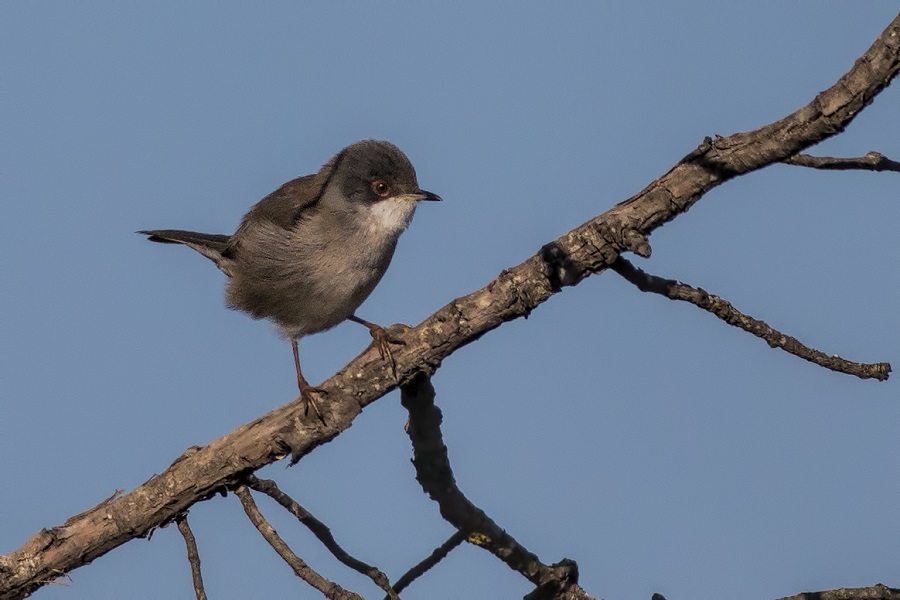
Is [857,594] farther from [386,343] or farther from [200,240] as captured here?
[200,240]

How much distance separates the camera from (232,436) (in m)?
4.96

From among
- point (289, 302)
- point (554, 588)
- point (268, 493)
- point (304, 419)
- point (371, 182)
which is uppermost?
point (371, 182)

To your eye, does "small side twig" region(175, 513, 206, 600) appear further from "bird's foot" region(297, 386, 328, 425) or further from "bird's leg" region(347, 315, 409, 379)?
"bird's leg" region(347, 315, 409, 379)

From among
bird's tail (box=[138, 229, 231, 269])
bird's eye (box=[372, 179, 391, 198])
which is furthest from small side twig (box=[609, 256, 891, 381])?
bird's tail (box=[138, 229, 231, 269])

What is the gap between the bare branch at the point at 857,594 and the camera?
13.1 feet

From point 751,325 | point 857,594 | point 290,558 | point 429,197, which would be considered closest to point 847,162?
point 751,325

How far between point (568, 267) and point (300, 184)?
3.85 metres

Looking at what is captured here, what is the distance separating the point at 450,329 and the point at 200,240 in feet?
14.0

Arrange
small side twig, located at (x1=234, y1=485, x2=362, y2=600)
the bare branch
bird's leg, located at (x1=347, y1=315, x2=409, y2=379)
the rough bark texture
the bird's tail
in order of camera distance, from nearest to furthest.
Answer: the rough bark texture → the bare branch → small side twig, located at (x1=234, y1=485, x2=362, y2=600) → bird's leg, located at (x1=347, y1=315, x2=409, y2=379) → the bird's tail

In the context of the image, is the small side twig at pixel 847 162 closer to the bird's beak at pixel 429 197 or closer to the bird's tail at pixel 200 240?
the bird's beak at pixel 429 197

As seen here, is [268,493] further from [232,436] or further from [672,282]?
[672,282]

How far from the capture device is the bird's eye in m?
7.17

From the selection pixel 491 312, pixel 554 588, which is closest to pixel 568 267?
pixel 491 312

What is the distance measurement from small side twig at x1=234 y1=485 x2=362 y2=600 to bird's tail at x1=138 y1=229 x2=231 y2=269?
3652mm
